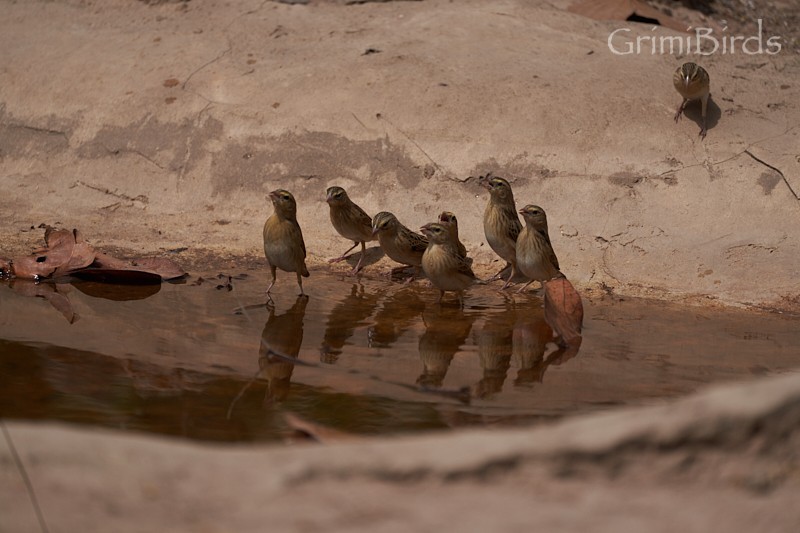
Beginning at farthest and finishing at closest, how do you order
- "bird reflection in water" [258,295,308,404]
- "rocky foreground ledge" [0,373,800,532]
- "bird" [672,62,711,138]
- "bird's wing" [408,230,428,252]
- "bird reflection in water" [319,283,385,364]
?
1. "bird" [672,62,711,138]
2. "bird's wing" [408,230,428,252]
3. "bird reflection in water" [319,283,385,364]
4. "bird reflection in water" [258,295,308,404]
5. "rocky foreground ledge" [0,373,800,532]

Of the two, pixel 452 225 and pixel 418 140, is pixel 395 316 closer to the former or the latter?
pixel 452 225

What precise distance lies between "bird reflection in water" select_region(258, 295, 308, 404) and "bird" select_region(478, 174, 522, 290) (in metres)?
1.56

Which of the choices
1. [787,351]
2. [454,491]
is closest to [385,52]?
[787,351]

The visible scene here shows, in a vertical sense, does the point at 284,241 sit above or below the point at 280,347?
above

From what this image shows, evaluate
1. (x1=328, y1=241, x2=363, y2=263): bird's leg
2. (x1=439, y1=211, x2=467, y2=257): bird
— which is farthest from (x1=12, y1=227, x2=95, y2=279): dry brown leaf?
(x1=439, y1=211, x2=467, y2=257): bird

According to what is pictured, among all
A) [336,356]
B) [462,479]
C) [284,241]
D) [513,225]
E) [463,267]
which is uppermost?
[462,479]

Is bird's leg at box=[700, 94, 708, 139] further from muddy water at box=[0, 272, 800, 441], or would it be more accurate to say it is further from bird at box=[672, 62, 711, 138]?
muddy water at box=[0, 272, 800, 441]

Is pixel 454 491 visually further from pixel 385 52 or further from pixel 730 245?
pixel 385 52

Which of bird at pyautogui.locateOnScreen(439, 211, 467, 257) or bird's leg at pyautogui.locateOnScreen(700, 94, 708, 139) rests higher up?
bird's leg at pyautogui.locateOnScreen(700, 94, 708, 139)

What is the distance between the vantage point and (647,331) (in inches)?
266

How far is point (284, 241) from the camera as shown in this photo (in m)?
7.17

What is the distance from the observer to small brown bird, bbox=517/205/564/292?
24.1ft

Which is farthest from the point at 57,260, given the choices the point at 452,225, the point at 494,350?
the point at 494,350

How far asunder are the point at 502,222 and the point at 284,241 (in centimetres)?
172
